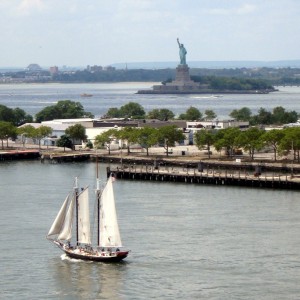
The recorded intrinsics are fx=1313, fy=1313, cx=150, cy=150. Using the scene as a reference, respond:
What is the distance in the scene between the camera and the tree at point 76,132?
77.6 meters

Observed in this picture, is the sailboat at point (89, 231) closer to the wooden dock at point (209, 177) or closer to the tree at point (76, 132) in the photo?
the wooden dock at point (209, 177)

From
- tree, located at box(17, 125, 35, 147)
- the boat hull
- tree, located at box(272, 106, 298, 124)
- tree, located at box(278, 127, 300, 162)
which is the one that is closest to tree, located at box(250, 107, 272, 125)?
tree, located at box(272, 106, 298, 124)

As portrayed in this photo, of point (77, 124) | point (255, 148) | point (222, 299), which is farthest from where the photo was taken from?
point (77, 124)

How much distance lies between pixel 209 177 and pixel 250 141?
943 cm

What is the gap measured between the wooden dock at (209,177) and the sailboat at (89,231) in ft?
57.5

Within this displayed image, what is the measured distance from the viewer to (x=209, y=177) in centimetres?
5806

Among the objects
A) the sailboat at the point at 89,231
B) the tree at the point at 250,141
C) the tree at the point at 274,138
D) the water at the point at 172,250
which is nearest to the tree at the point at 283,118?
the tree at the point at 250,141

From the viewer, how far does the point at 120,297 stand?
109ft

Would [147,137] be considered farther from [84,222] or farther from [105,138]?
[84,222]

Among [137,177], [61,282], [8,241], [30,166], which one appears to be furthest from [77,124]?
[61,282]

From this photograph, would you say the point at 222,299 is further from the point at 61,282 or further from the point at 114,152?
the point at 114,152

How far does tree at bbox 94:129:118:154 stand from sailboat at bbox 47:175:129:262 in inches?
1350

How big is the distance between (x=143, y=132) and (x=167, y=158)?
5.00 metres

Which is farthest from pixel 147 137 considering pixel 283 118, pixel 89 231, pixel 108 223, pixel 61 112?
pixel 108 223
